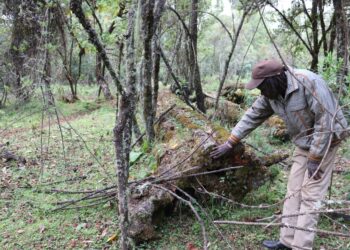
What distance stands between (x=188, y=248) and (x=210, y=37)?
106 feet

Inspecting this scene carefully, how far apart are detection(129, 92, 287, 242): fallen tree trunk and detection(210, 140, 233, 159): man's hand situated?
6 centimetres

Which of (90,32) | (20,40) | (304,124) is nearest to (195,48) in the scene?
(304,124)

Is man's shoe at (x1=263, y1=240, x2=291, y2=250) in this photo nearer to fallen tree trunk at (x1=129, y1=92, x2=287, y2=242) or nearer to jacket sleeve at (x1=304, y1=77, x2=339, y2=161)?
fallen tree trunk at (x1=129, y1=92, x2=287, y2=242)

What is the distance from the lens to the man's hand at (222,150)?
13.1ft

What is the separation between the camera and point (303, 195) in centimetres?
348

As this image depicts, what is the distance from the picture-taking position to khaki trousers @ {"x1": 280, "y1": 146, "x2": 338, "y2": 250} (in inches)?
133

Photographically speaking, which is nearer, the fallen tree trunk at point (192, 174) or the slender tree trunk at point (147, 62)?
the fallen tree trunk at point (192, 174)

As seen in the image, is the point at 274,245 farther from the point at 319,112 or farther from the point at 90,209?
the point at 90,209

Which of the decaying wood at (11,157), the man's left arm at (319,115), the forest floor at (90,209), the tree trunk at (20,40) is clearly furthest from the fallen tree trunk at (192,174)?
the tree trunk at (20,40)

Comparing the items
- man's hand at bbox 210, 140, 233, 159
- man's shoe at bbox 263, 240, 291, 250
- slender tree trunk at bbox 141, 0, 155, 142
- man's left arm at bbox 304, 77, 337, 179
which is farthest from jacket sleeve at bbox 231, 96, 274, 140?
slender tree trunk at bbox 141, 0, 155, 142

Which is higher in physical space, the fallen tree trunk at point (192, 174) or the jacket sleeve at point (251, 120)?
the jacket sleeve at point (251, 120)

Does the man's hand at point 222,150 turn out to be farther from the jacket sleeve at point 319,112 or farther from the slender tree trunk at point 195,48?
the slender tree trunk at point 195,48

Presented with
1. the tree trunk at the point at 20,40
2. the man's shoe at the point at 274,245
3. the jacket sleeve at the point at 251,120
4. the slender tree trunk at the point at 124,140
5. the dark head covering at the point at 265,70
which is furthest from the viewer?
the tree trunk at the point at 20,40

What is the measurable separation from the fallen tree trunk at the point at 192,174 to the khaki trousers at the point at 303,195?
0.59 metres
